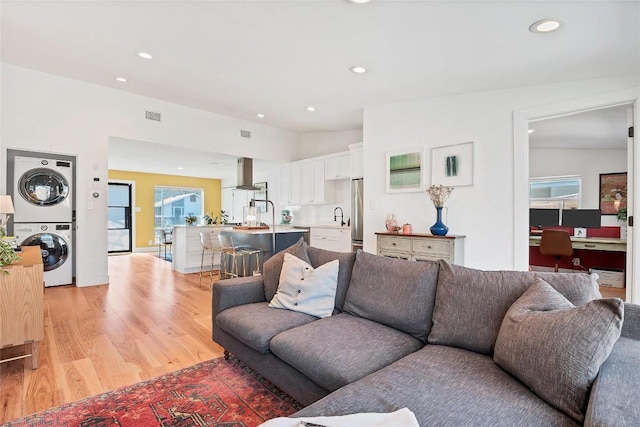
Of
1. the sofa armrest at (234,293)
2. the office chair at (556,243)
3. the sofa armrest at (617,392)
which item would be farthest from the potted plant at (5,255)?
the office chair at (556,243)

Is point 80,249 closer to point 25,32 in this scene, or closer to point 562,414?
point 25,32

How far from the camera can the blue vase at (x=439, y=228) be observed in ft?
12.8

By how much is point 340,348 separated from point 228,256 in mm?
4101

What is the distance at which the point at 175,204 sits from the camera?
10344mm

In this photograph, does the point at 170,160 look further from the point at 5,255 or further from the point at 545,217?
the point at 545,217

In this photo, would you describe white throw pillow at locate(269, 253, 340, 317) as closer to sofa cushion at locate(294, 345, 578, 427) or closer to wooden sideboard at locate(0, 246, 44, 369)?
sofa cushion at locate(294, 345, 578, 427)

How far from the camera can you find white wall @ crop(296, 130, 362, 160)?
6504 millimetres

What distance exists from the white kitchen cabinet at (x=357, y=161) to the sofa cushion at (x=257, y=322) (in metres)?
3.54

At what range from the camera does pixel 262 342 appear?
188cm

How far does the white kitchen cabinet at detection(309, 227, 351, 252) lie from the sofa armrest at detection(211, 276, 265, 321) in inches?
128

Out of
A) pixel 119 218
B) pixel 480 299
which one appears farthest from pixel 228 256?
pixel 119 218

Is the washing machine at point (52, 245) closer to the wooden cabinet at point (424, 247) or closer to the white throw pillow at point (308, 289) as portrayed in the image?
the white throw pillow at point (308, 289)

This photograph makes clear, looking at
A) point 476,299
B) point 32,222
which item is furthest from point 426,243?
point 32,222

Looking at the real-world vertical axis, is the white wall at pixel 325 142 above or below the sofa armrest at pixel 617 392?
above
